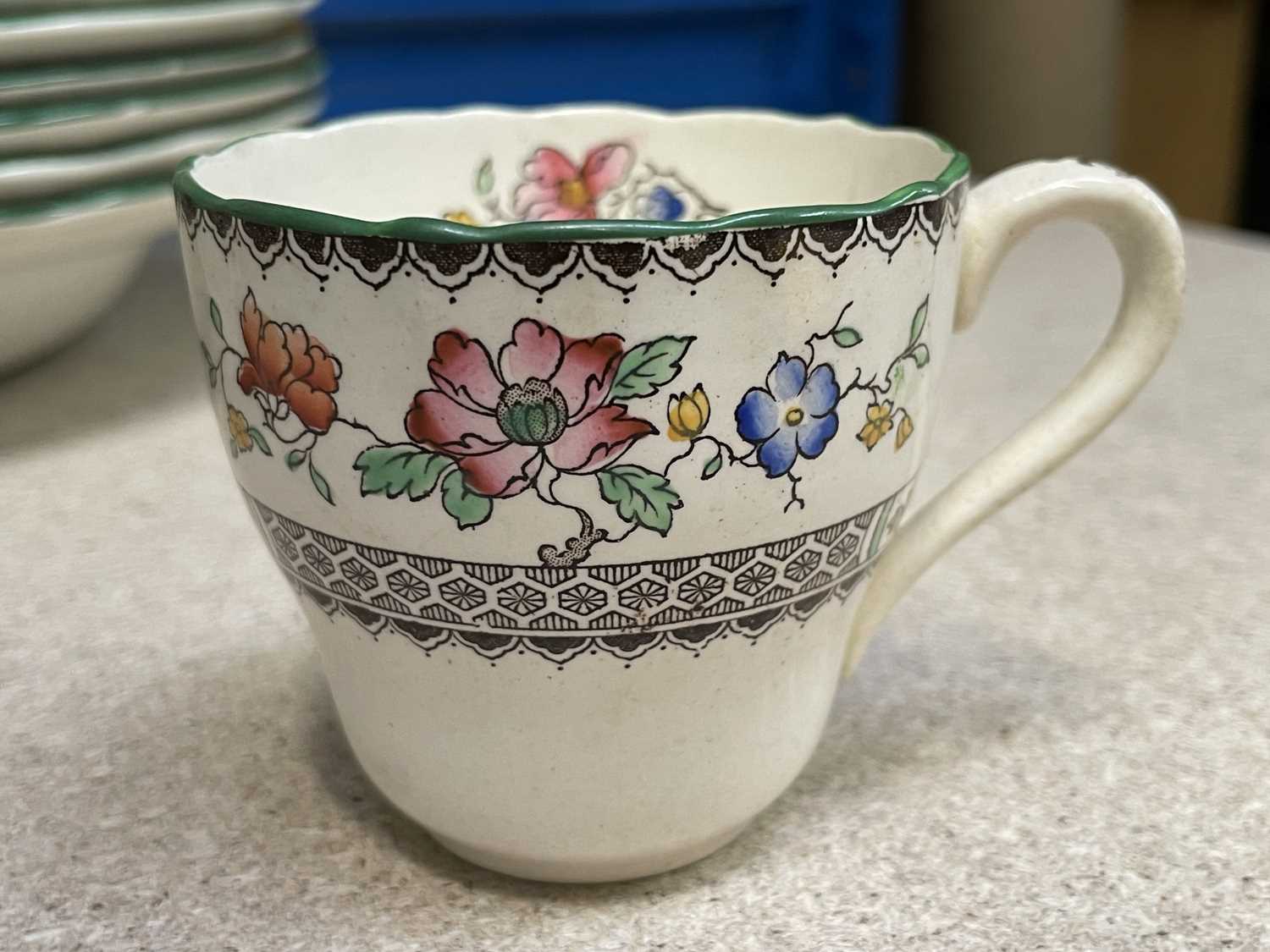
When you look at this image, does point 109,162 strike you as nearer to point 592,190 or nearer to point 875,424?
point 592,190

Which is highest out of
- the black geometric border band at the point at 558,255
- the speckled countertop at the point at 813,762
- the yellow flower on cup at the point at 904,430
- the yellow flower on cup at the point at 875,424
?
the black geometric border band at the point at 558,255

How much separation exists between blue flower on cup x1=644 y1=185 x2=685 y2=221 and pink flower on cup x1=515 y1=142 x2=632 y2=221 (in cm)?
1

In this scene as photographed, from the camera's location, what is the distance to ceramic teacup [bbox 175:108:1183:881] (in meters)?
0.25

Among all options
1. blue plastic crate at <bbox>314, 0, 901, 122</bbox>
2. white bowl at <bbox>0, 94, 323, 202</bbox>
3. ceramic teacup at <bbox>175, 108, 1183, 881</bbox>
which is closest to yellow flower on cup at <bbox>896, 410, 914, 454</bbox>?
ceramic teacup at <bbox>175, 108, 1183, 881</bbox>

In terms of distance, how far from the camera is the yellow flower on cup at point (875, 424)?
27 cm

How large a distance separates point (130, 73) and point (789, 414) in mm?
411

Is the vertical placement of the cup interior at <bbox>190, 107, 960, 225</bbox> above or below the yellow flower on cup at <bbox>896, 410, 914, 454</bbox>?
above

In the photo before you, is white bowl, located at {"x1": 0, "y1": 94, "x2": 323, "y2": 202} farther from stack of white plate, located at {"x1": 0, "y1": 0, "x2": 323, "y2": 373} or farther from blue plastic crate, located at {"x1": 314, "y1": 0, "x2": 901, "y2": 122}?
blue plastic crate, located at {"x1": 314, "y1": 0, "x2": 901, "y2": 122}

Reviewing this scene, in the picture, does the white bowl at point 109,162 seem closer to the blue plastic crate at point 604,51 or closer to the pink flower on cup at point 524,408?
the pink flower on cup at point 524,408

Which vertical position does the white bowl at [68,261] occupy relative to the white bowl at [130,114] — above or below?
below

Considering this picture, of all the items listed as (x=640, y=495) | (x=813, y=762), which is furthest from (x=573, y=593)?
(x=813, y=762)

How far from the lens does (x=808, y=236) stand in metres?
0.25

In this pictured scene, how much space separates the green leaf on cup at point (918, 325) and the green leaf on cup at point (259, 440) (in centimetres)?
14

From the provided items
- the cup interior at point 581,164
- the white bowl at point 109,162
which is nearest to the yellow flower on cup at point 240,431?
the cup interior at point 581,164
